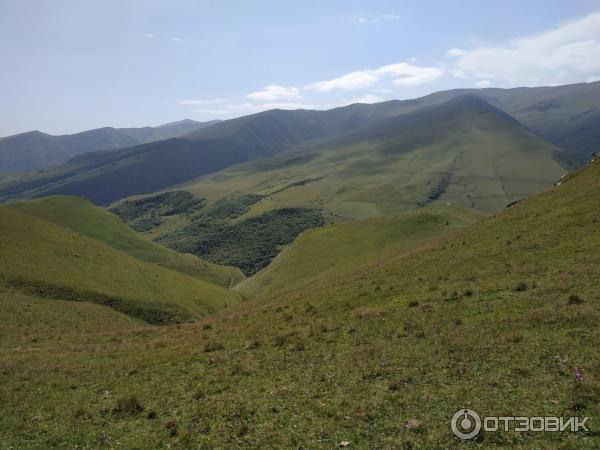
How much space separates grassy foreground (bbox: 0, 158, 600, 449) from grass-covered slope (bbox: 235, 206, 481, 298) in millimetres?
38498

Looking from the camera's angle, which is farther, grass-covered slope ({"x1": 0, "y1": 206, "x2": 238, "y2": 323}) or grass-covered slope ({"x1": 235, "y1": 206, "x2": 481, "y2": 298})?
grass-covered slope ({"x1": 235, "y1": 206, "x2": 481, "y2": 298})

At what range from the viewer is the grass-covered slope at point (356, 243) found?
7417cm

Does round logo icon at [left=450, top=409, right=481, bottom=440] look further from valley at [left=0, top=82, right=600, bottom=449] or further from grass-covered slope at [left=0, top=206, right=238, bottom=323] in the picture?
grass-covered slope at [left=0, top=206, right=238, bottom=323]

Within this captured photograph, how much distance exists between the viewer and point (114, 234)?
136750mm

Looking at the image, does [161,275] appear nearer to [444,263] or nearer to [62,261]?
[62,261]

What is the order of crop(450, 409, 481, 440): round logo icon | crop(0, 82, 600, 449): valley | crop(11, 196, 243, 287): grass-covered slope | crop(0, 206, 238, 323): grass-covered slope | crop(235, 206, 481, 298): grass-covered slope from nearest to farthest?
1. crop(450, 409, 481, 440): round logo icon
2. crop(0, 82, 600, 449): valley
3. crop(0, 206, 238, 323): grass-covered slope
4. crop(235, 206, 481, 298): grass-covered slope
5. crop(11, 196, 243, 287): grass-covered slope

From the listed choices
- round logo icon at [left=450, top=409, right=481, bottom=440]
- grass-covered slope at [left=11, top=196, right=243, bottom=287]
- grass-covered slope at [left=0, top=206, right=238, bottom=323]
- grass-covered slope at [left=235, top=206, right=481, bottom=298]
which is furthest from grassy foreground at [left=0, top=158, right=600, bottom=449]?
grass-covered slope at [left=11, top=196, right=243, bottom=287]

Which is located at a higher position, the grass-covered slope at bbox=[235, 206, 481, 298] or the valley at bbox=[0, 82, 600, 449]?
the valley at bbox=[0, 82, 600, 449]

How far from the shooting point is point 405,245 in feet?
245

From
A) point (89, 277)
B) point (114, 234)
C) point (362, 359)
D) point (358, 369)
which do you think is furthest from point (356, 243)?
point (114, 234)

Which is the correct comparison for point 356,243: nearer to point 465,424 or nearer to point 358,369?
point 358,369

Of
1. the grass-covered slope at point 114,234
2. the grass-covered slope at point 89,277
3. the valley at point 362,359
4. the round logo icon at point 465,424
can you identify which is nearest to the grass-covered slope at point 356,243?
the grass-covered slope at point 89,277

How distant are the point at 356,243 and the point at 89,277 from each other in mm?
48362

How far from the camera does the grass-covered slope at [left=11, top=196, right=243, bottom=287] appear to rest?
129000 millimetres
